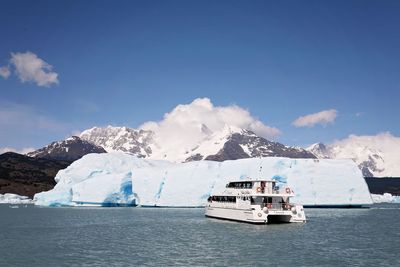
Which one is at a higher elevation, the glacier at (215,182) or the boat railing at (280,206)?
the glacier at (215,182)

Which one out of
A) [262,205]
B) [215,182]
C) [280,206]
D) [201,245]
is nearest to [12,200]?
[215,182]

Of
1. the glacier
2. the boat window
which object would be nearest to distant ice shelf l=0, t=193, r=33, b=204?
the glacier

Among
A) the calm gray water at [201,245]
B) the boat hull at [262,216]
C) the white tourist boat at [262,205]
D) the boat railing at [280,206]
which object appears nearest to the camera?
the calm gray water at [201,245]

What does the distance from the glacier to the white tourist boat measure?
15.6m

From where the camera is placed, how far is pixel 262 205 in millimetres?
49531

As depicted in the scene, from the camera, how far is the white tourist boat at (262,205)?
159 feet

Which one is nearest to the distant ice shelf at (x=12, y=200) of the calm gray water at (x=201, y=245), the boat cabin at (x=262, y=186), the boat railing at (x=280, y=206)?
the calm gray water at (x=201, y=245)

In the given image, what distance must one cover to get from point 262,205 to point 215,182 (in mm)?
29062

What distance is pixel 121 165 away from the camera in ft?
333

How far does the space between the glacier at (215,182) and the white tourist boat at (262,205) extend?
15574mm

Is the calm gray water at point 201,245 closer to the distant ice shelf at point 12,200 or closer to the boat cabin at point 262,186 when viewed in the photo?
the boat cabin at point 262,186

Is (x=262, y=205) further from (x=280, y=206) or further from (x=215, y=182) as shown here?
(x=215, y=182)

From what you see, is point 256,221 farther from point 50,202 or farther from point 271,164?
point 50,202

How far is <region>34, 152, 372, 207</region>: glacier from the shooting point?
74.8 meters
